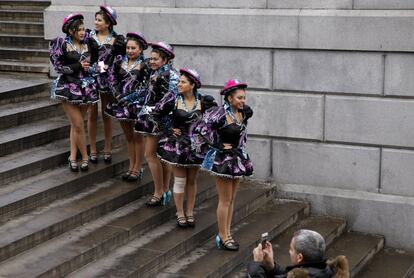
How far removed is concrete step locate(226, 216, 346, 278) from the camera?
9.05 m

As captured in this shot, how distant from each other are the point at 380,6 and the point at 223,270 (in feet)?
13.7

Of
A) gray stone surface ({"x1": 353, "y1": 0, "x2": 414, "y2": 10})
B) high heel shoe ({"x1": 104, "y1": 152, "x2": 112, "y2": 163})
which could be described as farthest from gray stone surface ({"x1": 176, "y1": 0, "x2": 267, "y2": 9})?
high heel shoe ({"x1": 104, "y1": 152, "x2": 112, "y2": 163})

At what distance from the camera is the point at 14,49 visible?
13.0m

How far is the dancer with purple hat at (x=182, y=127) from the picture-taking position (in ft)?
27.3

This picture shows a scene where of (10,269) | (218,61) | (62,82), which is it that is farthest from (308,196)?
(10,269)

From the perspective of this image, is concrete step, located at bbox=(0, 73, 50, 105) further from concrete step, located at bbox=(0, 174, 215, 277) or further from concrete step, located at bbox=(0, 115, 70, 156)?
concrete step, located at bbox=(0, 174, 215, 277)

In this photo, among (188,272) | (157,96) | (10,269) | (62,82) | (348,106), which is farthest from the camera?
(348,106)

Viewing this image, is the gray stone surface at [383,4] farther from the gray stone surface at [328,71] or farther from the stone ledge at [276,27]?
the gray stone surface at [328,71]

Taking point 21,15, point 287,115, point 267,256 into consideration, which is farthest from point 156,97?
point 21,15

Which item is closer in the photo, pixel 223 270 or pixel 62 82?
pixel 223 270

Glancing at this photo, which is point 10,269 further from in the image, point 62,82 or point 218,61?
point 218,61

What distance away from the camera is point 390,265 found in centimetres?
962

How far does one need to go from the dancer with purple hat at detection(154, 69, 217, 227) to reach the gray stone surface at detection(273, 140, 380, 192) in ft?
7.72

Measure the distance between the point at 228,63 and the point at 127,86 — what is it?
2105mm
